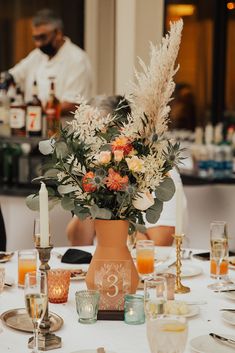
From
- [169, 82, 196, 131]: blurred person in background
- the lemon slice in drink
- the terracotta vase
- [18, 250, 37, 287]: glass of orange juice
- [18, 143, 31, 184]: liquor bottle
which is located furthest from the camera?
[169, 82, 196, 131]: blurred person in background

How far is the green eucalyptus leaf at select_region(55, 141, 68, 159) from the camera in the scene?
2076 millimetres

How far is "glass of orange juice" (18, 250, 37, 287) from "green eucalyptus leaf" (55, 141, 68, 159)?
0.44m

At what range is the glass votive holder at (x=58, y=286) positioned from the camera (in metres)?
2.14

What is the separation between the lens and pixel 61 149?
Result: 2082mm

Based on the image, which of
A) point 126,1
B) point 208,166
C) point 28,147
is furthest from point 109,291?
point 126,1

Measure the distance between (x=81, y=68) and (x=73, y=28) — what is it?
1.34 metres

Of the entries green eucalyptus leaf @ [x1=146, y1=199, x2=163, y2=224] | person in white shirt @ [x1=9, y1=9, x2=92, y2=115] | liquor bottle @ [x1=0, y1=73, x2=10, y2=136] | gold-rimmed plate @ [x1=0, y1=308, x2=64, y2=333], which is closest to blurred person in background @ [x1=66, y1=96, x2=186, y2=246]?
green eucalyptus leaf @ [x1=146, y1=199, x2=163, y2=224]

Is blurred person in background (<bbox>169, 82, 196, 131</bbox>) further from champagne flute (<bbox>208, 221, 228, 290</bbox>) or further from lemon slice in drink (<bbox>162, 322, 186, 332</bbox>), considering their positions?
lemon slice in drink (<bbox>162, 322, 186, 332</bbox>)

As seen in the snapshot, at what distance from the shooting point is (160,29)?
5.37 m

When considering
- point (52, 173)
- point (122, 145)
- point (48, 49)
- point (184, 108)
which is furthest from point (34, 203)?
point (184, 108)

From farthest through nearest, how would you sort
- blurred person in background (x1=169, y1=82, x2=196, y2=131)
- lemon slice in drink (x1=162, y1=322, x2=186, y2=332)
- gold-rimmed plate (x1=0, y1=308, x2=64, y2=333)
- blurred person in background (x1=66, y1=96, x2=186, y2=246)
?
blurred person in background (x1=169, y1=82, x2=196, y2=131)
blurred person in background (x1=66, y1=96, x2=186, y2=246)
gold-rimmed plate (x1=0, y1=308, x2=64, y2=333)
lemon slice in drink (x1=162, y1=322, x2=186, y2=332)

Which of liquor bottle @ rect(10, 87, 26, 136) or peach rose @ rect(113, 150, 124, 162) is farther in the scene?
liquor bottle @ rect(10, 87, 26, 136)

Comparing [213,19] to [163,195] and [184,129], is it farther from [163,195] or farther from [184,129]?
[163,195]

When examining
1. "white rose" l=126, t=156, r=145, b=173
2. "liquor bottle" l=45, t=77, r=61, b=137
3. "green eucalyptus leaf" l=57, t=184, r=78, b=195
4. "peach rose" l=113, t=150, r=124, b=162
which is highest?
"liquor bottle" l=45, t=77, r=61, b=137
